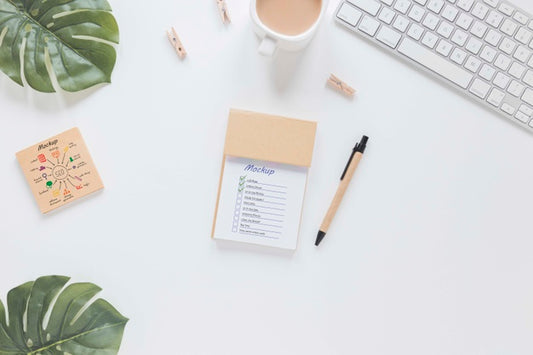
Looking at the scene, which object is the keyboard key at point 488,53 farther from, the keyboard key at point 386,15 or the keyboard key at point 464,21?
the keyboard key at point 386,15

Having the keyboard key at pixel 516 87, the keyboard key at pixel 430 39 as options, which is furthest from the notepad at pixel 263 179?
the keyboard key at pixel 516 87

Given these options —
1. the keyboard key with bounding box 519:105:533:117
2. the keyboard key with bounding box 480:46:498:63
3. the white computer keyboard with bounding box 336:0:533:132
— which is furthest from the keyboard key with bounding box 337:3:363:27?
the keyboard key with bounding box 519:105:533:117

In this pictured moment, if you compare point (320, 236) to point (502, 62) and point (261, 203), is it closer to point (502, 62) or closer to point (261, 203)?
point (261, 203)

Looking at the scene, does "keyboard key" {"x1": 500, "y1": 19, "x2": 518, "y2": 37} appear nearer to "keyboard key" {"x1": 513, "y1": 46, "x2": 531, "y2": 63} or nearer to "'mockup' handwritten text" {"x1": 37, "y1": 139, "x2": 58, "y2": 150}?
"keyboard key" {"x1": 513, "y1": 46, "x2": 531, "y2": 63}

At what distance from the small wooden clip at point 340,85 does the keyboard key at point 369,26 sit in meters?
0.09

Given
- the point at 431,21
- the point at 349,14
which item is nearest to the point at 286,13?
the point at 349,14

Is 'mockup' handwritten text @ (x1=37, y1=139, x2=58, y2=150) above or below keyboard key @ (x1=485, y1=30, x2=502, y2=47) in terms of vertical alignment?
below

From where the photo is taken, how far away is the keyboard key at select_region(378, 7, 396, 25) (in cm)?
77

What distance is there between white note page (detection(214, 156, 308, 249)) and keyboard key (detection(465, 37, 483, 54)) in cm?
34

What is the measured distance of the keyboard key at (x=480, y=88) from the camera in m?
0.79

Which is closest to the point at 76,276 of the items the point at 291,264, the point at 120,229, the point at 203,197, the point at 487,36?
the point at 120,229

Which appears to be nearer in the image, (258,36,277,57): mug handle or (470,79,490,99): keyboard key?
(258,36,277,57): mug handle

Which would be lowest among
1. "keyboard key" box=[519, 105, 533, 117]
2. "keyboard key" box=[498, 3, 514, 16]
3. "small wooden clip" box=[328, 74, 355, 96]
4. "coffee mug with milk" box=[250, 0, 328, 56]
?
"small wooden clip" box=[328, 74, 355, 96]

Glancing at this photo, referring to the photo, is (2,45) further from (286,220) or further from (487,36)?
(487,36)
